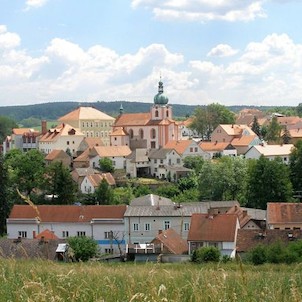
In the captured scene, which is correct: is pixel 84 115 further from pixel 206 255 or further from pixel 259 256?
pixel 259 256

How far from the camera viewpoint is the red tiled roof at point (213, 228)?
94.3 feet

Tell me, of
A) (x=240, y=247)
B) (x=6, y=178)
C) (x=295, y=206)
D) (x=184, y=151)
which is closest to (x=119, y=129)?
(x=184, y=151)

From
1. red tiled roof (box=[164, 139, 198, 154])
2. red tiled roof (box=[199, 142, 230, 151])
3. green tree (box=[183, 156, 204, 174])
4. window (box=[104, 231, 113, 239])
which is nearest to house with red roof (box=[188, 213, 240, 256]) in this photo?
window (box=[104, 231, 113, 239])

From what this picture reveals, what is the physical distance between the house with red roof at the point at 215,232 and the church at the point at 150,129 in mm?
44136

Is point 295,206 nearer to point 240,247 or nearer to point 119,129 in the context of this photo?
point 240,247

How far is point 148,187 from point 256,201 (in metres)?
14.4

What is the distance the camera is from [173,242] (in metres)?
29.2

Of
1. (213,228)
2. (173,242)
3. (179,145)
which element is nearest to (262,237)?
(213,228)

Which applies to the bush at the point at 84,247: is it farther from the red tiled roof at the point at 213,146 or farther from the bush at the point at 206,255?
the red tiled roof at the point at 213,146

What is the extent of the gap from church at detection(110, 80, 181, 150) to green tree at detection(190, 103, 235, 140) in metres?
18.9

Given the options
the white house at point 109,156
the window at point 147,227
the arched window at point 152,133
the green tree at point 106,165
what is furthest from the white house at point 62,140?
the window at point 147,227

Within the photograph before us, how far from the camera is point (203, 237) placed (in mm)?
28875

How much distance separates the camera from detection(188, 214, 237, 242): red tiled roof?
94.3ft

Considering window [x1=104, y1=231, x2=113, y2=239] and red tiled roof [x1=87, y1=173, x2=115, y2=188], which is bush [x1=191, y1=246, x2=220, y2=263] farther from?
red tiled roof [x1=87, y1=173, x2=115, y2=188]
